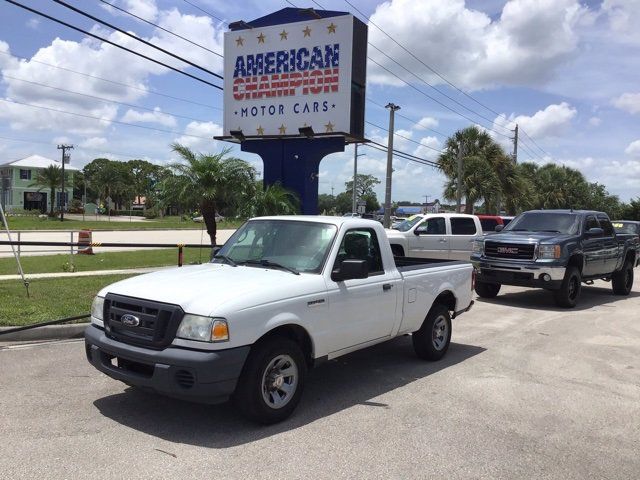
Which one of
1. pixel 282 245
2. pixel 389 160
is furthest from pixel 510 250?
pixel 389 160

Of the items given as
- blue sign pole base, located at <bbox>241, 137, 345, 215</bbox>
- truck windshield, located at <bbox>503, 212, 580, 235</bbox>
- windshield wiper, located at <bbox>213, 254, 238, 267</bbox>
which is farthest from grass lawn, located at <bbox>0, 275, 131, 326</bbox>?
truck windshield, located at <bbox>503, 212, 580, 235</bbox>

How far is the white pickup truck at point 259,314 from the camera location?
4.27 m

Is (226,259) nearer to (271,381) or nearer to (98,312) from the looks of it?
(98,312)

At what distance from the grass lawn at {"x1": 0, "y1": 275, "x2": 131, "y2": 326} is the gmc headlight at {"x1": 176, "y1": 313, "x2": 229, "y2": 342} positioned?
4622 millimetres

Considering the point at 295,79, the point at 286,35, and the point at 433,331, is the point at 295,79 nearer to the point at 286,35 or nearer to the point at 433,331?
the point at 286,35

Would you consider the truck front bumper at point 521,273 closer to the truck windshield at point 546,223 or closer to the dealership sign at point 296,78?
the truck windshield at point 546,223

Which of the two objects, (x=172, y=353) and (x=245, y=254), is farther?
(x=245, y=254)

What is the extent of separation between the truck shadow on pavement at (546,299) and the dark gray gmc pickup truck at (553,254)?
27cm

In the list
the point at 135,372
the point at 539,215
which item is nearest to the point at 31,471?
the point at 135,372

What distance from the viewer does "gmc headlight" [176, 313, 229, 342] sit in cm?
424

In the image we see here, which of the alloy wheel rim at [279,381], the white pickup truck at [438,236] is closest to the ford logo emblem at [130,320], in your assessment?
the alloy wheel rim at [279,381]

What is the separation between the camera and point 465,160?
37.5m

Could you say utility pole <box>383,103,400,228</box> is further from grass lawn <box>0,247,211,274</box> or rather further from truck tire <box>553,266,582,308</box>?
truck tire <box>553,266,582,308</box>

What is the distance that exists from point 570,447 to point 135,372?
11.5ft
